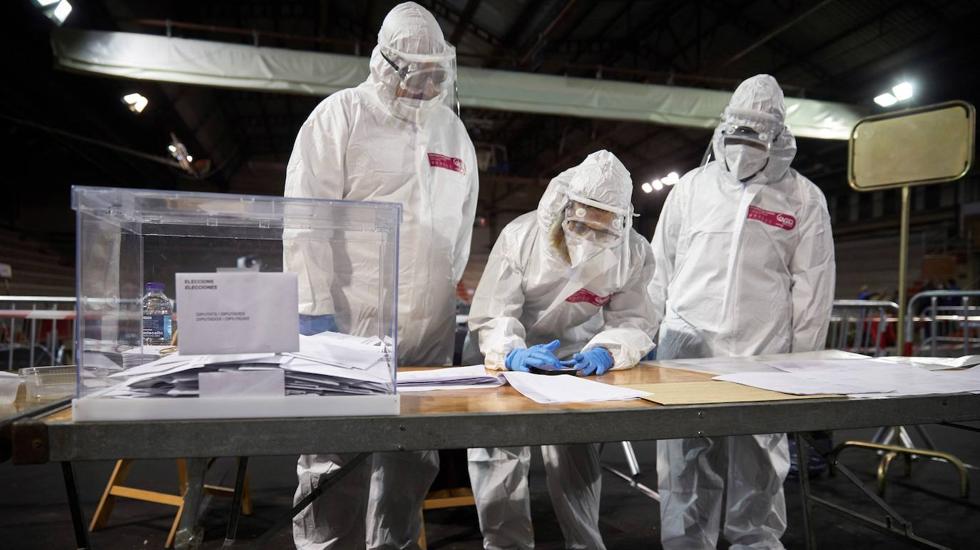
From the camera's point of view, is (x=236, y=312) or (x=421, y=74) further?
(x=421, y=74)

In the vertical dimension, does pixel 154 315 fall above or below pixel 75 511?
above

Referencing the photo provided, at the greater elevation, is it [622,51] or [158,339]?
[622,51]

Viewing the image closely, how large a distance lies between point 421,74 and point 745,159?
51.6 inches

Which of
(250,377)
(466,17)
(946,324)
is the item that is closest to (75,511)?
(250,377)

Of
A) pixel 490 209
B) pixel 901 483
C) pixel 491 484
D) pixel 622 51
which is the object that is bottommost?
pixel 901 483

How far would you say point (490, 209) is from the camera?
14.7 meters

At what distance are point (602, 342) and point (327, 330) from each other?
29.7 inches

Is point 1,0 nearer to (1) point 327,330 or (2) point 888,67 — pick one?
(1) point 327,330

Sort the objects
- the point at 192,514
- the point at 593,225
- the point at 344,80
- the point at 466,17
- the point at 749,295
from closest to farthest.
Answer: the point at 192,514, the point at 593,225, the point at 749,295, the point at 344,80, the point at 466,17

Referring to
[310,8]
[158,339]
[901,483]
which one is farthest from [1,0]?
[901,483]

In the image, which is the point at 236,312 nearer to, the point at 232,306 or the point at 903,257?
the point at 232,306

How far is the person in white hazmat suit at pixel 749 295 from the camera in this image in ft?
7.02

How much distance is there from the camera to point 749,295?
220 centimetres

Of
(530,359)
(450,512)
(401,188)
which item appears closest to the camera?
(530,359)
